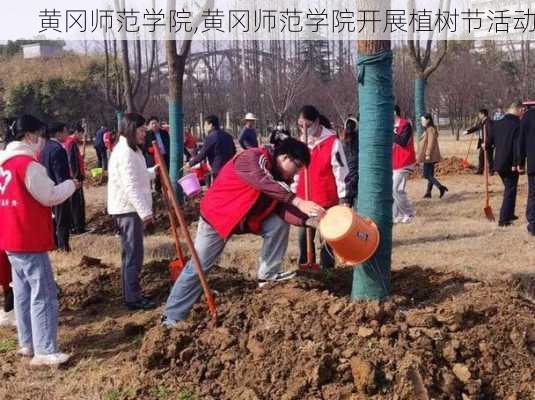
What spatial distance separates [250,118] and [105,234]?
4.36 m

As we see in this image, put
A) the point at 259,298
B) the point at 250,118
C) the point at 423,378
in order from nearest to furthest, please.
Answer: the point at 423,378 < the point at 259,298 < the point at 250,118

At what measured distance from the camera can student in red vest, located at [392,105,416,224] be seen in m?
10.0

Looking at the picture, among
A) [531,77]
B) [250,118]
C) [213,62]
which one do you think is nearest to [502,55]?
[531,77]

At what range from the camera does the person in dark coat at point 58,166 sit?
28.4 feet

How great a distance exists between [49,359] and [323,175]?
3.04 metres

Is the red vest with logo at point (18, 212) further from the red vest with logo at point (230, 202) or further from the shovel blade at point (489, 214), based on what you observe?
the shovel blade at point (489, 214)

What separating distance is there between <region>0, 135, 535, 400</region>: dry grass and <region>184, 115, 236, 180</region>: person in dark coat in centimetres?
134

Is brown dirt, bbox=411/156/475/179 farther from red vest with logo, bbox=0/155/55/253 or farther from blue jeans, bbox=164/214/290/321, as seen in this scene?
red vest with logo, bbox=0/155/55/253

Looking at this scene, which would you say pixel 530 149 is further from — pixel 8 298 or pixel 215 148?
pixel 8 298

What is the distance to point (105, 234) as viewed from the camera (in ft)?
34.8

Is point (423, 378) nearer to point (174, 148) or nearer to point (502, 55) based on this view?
point (174, 148)

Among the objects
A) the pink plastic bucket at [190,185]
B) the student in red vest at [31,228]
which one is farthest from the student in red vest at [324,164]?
the student in red vest at [31,228]

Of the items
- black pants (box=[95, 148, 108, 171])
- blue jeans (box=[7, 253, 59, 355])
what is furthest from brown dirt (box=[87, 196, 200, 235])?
black pants (box=[95, 148, 108, 171])

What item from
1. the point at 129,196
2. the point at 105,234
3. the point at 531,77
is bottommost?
the point at 105,234
